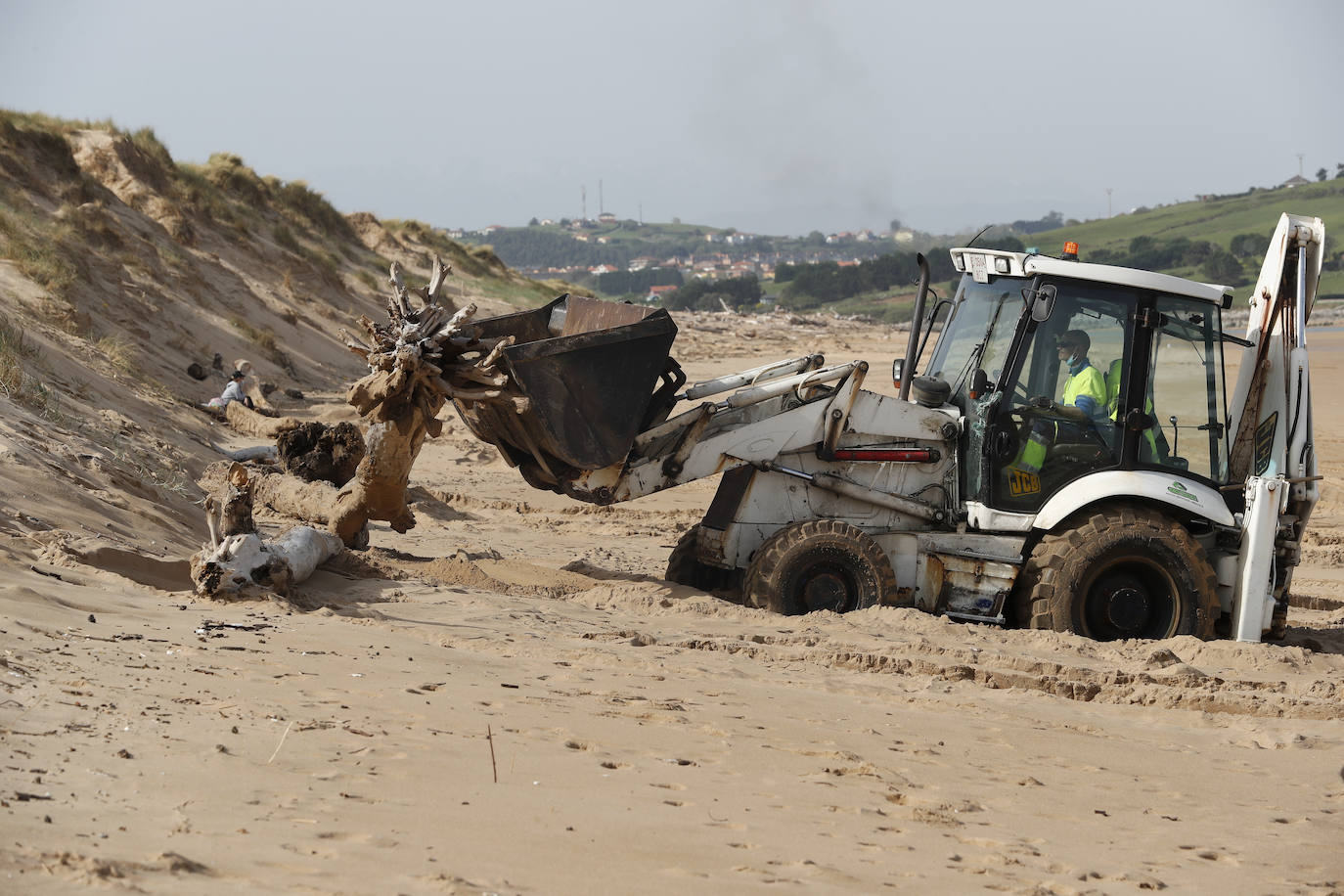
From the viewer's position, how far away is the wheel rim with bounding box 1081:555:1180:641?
721 cm

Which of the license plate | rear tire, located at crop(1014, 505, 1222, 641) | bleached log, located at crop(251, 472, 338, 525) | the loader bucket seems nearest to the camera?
the loader bucket

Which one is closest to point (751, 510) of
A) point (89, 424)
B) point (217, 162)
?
point (89, 424)

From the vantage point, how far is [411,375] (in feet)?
23.1

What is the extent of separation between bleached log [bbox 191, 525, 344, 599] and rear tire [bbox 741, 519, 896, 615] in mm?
2555

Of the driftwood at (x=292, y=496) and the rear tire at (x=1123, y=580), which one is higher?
the rear tire at (x=1123, y=580)

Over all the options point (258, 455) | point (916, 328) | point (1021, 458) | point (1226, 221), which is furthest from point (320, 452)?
point (1226, 221)

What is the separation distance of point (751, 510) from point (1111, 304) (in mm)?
2440

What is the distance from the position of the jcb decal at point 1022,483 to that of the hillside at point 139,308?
498cm

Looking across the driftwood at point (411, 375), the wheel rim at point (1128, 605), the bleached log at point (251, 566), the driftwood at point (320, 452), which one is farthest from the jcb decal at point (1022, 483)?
the driftwood at point (320, 452)

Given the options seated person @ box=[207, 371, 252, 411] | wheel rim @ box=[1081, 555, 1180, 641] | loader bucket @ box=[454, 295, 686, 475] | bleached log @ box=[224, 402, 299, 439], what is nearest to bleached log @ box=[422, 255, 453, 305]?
loader bucket @ box=[454, 295, 686, 475]

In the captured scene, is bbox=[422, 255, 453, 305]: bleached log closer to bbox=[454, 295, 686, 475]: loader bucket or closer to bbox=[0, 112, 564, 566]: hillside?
bbox=[454, 295, 686, 475]: loader bucket

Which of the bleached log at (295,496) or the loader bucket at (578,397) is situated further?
the bleached log at (295,496)

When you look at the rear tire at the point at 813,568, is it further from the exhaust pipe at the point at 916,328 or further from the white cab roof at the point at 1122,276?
the white cab roof at the point at 1122,276

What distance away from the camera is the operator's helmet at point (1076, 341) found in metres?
7.32
